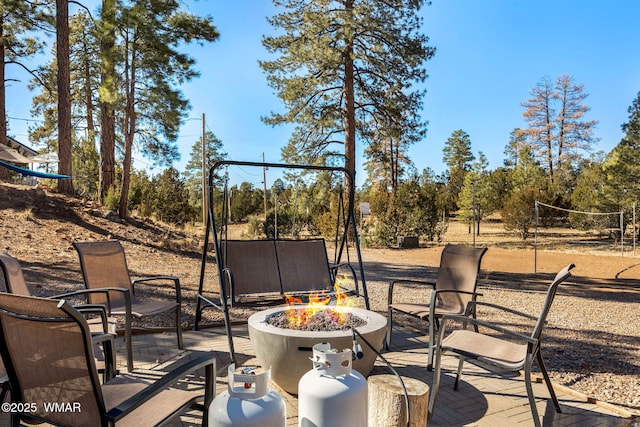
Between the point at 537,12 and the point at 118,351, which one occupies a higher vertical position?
the point at 537,12

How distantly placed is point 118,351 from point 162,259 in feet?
21.6

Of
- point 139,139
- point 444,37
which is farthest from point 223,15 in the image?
point 444,37

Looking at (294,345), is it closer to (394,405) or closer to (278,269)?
(394,405)

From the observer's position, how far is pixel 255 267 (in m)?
4.24

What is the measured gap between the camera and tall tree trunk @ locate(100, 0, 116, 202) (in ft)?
39.5

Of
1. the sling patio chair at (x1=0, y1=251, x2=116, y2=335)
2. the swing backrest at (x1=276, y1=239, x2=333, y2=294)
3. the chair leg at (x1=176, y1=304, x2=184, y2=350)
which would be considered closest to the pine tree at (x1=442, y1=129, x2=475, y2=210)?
the swing backrest at (x1=276, y1=239, x2=333, y2=294)

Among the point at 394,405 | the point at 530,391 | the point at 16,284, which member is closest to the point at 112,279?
the point at 16,284

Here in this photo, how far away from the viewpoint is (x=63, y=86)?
11312 mm

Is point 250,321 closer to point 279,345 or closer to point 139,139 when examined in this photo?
point 279,345

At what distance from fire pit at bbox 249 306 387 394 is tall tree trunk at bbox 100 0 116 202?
11626 millimetres

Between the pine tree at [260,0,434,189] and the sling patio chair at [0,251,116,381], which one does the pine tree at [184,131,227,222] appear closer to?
the pine tree at [260,0,434,189]

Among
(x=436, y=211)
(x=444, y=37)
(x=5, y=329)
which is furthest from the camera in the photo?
(x=436, y=211)

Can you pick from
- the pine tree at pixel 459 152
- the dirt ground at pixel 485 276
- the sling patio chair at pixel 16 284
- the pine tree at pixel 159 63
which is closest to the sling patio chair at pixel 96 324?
the sling patio chair at pixel 16 284

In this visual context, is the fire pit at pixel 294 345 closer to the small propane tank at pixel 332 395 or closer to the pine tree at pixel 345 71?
the small propane tank at pixel 332 395
